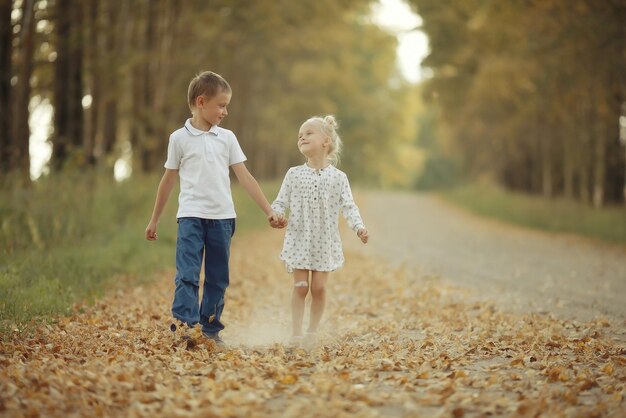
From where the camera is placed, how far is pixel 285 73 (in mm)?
30281

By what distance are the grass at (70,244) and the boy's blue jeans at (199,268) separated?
5.04ft

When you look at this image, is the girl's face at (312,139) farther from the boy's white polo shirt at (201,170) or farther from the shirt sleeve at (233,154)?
the boy's white polo shirt at (201,170)

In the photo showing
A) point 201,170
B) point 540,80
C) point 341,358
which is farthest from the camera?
point 540,80

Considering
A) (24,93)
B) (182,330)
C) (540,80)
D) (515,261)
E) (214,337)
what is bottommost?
(515,261)

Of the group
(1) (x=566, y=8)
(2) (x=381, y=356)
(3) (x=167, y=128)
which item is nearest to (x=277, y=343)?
(2) (x=381, y=356)

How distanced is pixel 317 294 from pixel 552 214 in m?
19.7

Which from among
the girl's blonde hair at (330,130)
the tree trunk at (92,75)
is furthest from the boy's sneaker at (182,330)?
the tree trunk at (92,75)

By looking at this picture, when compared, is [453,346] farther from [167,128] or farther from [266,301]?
[167,128]

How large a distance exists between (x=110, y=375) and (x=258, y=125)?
27816mm

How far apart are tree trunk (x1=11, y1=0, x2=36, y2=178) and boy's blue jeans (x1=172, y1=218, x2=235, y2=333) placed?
667 centimetres

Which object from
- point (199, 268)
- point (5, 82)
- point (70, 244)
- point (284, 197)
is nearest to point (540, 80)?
point (5, 82)

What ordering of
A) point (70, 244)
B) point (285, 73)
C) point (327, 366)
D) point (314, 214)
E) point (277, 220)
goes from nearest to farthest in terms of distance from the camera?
point (327, 366) < point (277, 220) < point (314, 214) < point (70, 244) < point (285, 73)

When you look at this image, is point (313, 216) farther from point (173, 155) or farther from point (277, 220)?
point (173, 155)

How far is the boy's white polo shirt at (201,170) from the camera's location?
5973 mm
